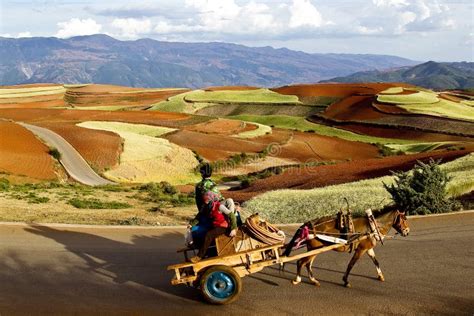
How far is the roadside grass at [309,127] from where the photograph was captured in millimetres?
76000

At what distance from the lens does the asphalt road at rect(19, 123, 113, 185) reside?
136 ft

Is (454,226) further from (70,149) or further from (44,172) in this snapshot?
(70,149)

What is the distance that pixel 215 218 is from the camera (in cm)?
942

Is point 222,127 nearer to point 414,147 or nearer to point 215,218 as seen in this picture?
point 414,147

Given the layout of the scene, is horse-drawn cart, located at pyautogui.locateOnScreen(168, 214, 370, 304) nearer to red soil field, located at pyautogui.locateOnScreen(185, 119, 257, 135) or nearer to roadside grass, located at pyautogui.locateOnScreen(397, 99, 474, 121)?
red soil field, located at pyautogui.locateOnScreen(185, 119, 257, 135)

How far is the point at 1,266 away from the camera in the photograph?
11.2m

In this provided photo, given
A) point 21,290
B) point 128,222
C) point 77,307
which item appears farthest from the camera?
point 128,222

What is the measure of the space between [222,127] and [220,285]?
231 ft

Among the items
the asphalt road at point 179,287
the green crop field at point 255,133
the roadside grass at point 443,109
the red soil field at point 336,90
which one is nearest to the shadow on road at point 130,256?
the asphalt road at point 179,287

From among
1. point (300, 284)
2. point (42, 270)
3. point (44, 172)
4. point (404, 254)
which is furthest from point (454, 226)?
point (44, 172)

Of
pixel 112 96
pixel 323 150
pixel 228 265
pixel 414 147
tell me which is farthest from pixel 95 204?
pixel 112 96

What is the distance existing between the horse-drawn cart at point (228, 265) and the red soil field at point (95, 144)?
3798cm

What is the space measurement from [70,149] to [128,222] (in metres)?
37.0

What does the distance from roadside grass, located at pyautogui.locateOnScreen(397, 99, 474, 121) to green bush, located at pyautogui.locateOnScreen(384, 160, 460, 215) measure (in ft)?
236
